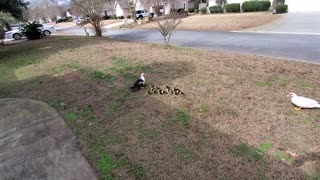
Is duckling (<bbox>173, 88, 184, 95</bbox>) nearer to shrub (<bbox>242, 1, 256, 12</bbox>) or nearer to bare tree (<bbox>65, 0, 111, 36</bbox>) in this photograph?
bare tree (<bbox>65, 0, 111, 36</bbox>)

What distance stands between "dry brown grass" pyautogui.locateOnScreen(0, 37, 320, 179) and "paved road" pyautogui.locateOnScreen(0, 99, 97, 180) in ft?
0.70

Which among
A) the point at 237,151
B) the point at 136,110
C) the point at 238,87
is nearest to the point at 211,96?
the point at 238,87

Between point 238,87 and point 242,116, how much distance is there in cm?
139

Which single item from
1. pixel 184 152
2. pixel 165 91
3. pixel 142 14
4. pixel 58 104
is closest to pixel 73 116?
pixel 58 104

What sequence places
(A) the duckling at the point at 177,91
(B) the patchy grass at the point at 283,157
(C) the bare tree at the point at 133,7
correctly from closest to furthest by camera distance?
(B) the patchy grass at the point at 283,157 < (A) the duckling at the point at 177,91 < (C) the bare tree at the point at 133,7

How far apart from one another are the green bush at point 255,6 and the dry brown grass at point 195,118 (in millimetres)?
25258

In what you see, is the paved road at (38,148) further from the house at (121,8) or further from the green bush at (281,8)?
the house at (121,8)

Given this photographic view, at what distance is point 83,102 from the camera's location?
5641 millimetres

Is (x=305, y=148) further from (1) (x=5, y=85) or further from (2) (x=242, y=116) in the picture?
Answer: (1) (x=5, y=85)

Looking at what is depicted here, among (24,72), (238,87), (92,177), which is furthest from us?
(24,72)

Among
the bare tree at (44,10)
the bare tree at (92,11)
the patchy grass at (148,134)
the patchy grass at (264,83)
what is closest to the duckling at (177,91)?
the patchy grass at (148,134)

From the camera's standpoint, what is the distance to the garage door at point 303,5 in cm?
2820

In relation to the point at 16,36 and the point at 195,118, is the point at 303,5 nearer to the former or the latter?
the point at 195,118

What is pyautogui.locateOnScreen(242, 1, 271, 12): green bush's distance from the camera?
29828mm
